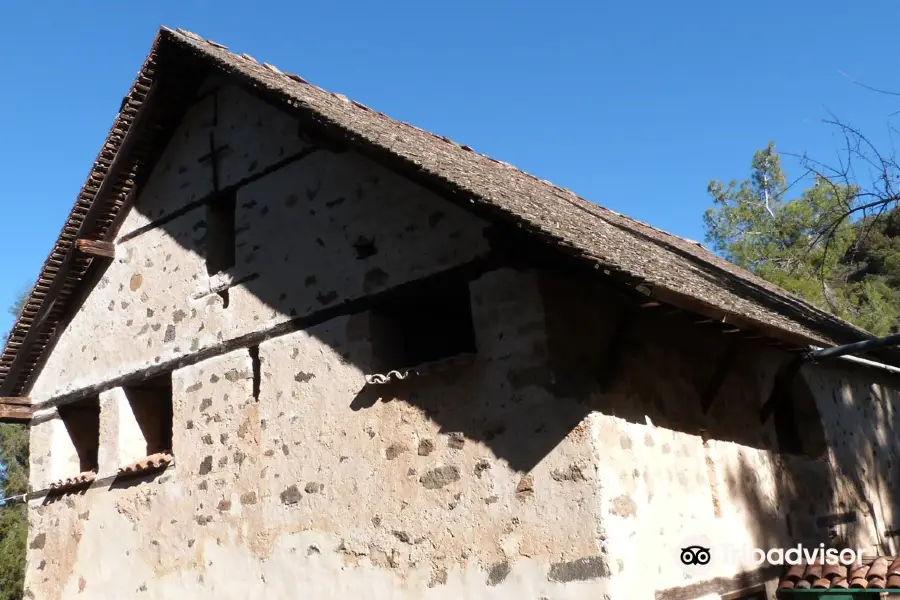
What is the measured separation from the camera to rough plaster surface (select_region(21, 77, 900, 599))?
5.18 metres

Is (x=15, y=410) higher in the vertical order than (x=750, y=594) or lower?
higher

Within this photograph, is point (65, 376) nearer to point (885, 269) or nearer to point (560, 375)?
point (560, 375)

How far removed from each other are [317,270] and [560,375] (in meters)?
2.38

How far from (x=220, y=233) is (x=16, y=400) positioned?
3.13m

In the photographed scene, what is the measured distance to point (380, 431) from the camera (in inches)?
235

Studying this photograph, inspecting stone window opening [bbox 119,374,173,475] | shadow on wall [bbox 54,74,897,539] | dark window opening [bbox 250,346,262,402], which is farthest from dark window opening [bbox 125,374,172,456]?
dark window opening [bbox 250,346,262,402]

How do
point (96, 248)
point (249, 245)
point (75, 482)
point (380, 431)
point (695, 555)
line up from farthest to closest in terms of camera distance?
point (96, 248) < point (75, 482) < point (249, 245) < point (380, 431) < point (695, 555)

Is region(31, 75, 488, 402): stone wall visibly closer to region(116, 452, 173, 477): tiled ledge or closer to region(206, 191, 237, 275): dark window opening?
region(206, 191, 237, 275): dark window opening

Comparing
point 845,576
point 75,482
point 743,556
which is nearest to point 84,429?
point 75,482

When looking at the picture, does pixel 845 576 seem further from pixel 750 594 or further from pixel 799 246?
pixel 799 246

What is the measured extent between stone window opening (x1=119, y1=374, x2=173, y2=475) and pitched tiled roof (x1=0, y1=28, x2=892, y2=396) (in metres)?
1.48

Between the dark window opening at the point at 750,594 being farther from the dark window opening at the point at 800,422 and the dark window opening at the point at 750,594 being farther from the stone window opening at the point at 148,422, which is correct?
the stone window opening at the point at 148,422

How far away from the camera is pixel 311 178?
6.97 meters

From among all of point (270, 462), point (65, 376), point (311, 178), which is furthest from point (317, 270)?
point (65, 376)
